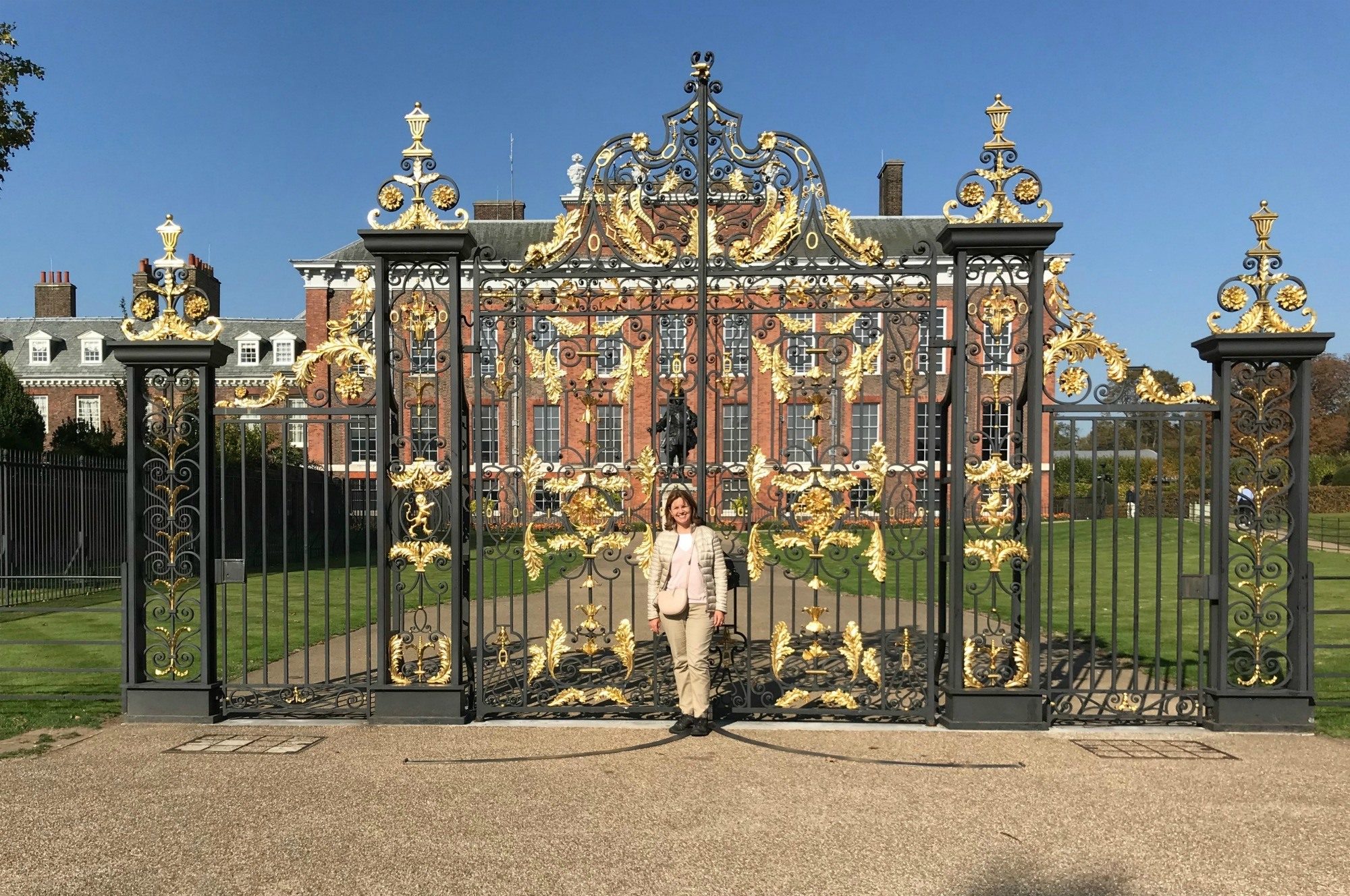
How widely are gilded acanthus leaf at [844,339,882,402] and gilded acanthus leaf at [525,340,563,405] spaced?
214cm

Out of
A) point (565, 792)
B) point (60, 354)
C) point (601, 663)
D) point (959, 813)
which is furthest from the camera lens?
point (60, 354)

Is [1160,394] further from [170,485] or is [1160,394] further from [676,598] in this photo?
[170,485]

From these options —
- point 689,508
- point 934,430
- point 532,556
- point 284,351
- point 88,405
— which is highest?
point 284,351

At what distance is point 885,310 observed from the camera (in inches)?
275

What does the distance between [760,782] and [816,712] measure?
151 centimetres

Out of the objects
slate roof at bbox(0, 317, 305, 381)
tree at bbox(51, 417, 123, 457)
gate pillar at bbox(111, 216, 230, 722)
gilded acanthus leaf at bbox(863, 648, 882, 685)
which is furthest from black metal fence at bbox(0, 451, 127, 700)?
slate roof at bbox(0, 317, 305, 381)

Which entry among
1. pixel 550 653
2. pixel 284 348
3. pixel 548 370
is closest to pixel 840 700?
pixel 550 653

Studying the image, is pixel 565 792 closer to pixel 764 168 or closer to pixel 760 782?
pixel 760 782

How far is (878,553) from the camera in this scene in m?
6.99

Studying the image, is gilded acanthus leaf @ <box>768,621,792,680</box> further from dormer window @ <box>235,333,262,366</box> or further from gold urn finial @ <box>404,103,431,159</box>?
dormer window @ <box>235,333,262,366</box>

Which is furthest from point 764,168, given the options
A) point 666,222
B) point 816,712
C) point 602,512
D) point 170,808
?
point 170,808

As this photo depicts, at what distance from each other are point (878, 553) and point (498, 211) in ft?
89.6

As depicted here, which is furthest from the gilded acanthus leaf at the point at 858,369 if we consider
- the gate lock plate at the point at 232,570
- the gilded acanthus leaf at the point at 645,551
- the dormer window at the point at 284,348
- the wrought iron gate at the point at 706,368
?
the dormer window at the point at 284,348

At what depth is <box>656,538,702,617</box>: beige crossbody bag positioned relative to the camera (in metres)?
6.66
